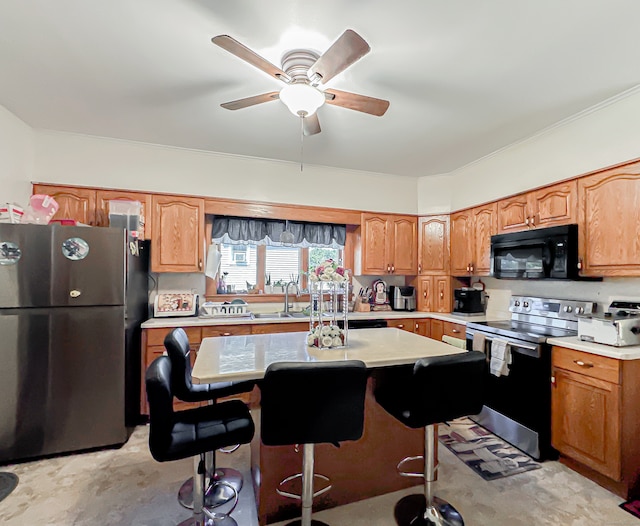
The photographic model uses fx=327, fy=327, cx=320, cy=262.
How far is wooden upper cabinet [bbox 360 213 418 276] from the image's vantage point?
412cm

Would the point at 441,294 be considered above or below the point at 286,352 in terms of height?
above

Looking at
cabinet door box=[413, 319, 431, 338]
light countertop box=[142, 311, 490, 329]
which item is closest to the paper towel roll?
light countertop box=[142, 311, 490, 329]

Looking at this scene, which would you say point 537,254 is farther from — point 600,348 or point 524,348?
point 600,348

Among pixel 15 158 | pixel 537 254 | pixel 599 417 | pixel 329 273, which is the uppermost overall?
pixel 15 158

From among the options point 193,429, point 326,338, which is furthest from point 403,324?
point 193,429

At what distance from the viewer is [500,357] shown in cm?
275

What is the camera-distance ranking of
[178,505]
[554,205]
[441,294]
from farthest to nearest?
1. [441,294]
2. [554,205]
3. [178,505]

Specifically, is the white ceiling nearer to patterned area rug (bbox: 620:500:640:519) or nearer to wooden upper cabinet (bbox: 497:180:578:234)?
wooden upper cabinet (bbox: 497:180:578:234)

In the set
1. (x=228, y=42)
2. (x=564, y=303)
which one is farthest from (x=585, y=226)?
(x=228, y=42)

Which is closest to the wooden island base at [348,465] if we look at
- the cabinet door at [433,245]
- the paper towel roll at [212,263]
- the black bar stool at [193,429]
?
the black bar stool at [193,429]

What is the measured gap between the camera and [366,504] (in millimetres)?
1974

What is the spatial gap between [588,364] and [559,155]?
5.68ft

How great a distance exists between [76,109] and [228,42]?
6.35ft

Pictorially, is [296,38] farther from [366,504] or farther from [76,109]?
[366,504]
